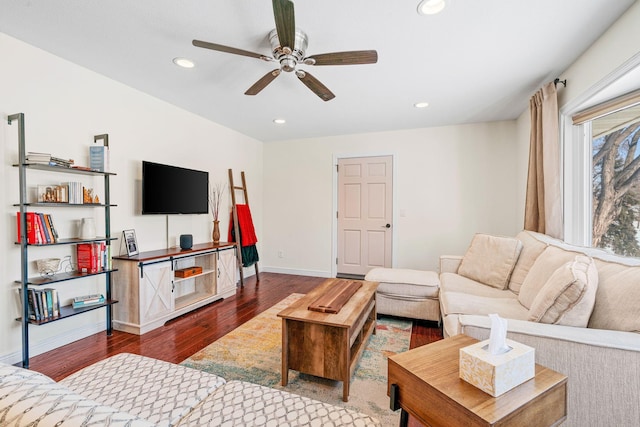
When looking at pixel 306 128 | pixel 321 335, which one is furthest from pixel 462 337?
pixel 306 128

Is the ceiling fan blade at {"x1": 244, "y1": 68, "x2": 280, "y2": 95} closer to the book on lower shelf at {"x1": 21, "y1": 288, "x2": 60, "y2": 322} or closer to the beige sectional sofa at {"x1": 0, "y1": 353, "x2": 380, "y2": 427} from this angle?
the beige sectional sofa at {"x1": 0, "y1": 353, "x2": 380, "y2": 427}

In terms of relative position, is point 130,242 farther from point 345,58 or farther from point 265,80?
point 345,58

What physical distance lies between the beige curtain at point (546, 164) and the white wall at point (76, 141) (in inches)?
154

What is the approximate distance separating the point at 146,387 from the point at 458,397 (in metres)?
1.16

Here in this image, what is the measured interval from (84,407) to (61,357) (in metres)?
2.32

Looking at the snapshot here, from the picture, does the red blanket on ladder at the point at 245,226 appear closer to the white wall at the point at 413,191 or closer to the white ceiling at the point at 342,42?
the white wall at the point at 413,191

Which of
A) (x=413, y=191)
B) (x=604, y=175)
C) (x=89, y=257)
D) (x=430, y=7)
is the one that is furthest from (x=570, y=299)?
(x=89, y=257)

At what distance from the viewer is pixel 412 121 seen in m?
4.09

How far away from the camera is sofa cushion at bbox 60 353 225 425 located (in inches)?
A: 41.0

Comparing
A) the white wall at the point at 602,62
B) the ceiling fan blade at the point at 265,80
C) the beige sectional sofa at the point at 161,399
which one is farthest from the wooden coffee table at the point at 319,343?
the white wall at the point at 602,62

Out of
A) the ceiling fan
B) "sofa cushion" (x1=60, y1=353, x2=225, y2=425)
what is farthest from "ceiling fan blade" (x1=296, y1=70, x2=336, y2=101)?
"sofa cushion" (x1=60, y1=353, x2=225, y2=425)

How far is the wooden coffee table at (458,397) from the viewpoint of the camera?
0.87 m

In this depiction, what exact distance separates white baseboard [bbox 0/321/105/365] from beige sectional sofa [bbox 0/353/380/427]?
152 cm

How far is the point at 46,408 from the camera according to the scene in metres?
0.58
